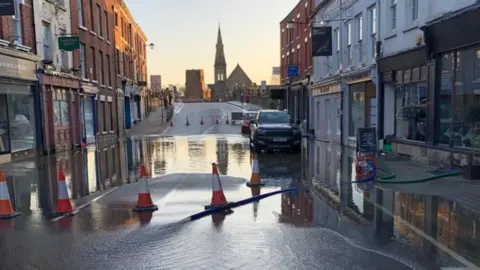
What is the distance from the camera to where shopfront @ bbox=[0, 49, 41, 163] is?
15508 millimetres

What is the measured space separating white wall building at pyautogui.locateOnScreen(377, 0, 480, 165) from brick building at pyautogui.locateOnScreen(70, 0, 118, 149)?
16.2 m

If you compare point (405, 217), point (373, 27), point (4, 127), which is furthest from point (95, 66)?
point (405, 217)

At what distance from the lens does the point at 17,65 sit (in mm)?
16141

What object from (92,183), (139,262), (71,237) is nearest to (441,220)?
(139,262)

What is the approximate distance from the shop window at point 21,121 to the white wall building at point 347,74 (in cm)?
1434

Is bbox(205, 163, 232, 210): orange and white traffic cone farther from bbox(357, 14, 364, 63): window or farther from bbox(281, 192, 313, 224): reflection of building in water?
bbox(357, 14, 364, 63): window

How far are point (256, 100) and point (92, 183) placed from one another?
203ft

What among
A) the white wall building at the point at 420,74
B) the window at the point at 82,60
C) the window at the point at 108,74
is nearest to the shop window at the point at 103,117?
the window at the point at 108,74

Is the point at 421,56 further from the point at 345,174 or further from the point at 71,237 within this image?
the point at 71,237

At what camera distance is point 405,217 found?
22.7 feet

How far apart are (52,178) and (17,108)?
637 cm

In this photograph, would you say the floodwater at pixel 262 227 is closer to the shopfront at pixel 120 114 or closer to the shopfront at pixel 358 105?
the shopfront at pixel 358 105

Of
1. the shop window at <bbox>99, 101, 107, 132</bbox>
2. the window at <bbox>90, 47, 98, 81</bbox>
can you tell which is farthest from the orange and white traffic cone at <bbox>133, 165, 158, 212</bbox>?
the shop window at <bbox>99, 101, 107, 132</bbox>

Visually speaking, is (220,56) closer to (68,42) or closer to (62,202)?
(68,42)
